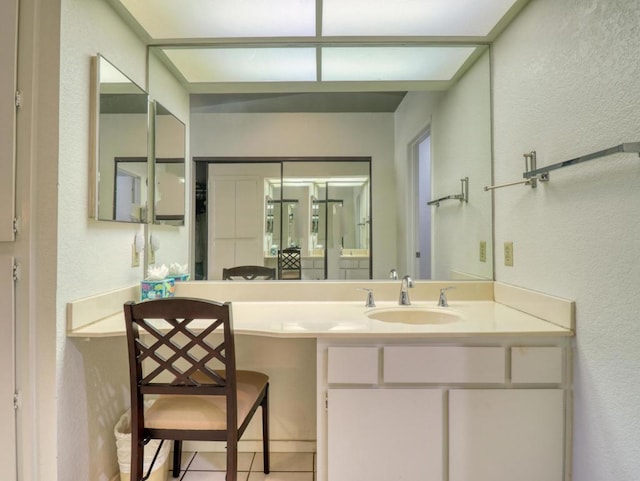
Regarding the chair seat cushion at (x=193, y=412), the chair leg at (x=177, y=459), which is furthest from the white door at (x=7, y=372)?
the chair leg at (x=177, y=459)

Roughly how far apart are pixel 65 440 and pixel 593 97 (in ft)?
7.38

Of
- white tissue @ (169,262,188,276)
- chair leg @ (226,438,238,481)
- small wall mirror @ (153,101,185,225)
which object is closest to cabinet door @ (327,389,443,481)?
chair leg @ (226,438,238,481)

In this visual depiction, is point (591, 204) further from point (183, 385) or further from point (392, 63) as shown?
point (183, 385)

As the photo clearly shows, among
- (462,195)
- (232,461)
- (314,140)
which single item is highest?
(314,140)

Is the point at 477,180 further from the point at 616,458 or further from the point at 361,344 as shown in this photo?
the point at 616,458

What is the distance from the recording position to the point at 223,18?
5.28ft

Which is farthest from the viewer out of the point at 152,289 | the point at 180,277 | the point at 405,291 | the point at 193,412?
the point at 180,277

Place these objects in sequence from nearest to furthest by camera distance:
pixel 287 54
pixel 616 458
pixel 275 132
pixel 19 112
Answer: pixel 616 458
pixel 19 112
pixel 287 54
pixel 275 132

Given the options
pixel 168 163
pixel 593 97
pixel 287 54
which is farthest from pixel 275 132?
pixel 593 97

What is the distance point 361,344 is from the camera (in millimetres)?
1276

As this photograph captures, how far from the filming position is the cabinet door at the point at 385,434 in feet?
4.15

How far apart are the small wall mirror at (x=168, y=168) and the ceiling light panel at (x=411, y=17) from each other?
3.22 feet

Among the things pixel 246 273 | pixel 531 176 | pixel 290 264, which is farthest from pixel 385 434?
pixel 531 176

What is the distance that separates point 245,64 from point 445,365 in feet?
6.03
